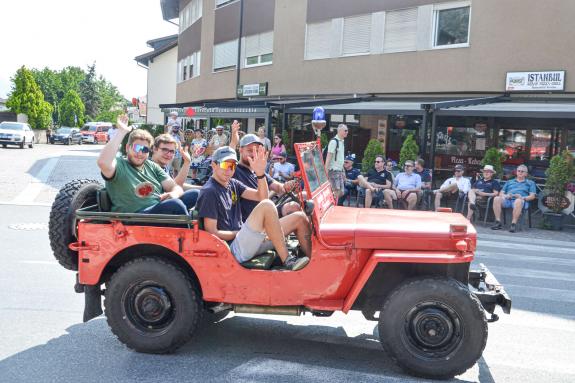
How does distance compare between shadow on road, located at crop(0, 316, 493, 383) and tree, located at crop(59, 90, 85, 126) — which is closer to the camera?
shadow on road, located at crop(0, 316, 493, 383)

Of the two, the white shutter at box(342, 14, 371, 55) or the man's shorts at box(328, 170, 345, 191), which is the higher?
the white shutter at box(342, 14, 371, 55)

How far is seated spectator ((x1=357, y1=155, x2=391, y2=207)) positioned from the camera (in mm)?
13477

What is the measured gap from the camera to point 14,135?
35.2 m

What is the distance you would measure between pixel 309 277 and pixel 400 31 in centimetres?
1612

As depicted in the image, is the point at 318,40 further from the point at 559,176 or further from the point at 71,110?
the point at 71,110

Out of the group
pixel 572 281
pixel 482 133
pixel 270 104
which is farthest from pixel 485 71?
pixel 572 281

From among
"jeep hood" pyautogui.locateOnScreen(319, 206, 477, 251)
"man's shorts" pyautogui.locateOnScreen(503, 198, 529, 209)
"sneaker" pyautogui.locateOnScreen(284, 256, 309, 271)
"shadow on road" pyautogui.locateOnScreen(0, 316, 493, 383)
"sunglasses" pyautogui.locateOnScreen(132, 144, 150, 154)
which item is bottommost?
"shadow on road" pyautogui.locateOnScreen(0, 316, 493, 383)

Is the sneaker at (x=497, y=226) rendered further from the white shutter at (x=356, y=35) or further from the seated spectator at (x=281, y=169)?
the white shutter at (x=356, y=35)

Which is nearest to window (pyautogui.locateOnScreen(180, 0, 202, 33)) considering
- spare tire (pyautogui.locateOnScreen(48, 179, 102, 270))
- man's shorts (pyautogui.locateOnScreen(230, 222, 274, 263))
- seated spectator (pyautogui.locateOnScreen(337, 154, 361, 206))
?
seated spectator (pyautogui.locateOnScreen(337, 154, 361, 206))

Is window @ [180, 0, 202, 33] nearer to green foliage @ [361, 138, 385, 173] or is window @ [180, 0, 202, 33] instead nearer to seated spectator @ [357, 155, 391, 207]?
green foliage @ [361, 138, 385, 173]

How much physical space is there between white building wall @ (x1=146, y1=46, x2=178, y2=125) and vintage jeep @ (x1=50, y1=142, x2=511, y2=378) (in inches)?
1661

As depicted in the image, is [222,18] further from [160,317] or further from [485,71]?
[160,317]

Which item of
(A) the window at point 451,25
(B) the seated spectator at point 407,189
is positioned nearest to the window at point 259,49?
(A) the window at point 451,25

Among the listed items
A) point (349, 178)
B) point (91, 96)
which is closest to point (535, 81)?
point (349, 178)
